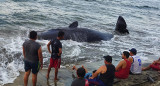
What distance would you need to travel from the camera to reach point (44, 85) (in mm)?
6590

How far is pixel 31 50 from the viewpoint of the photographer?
5852 millimetres

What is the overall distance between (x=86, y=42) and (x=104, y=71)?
7.22 meters

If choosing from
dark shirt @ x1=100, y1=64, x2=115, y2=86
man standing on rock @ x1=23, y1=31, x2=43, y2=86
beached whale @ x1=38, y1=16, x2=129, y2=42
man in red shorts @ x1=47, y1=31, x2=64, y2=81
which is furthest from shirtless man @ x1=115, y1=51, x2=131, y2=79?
beached whale @ x1=38, y1=16, x2=129, y2=42

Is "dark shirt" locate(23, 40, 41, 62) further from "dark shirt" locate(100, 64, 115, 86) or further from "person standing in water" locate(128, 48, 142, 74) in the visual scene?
"person standing in water" locate(128, 48, 142, 74)

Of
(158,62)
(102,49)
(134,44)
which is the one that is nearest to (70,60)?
(102,49)

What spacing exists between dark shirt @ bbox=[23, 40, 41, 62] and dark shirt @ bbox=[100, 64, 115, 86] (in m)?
2.07

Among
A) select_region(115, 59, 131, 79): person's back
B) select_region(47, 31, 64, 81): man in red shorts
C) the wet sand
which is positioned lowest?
the wet sand

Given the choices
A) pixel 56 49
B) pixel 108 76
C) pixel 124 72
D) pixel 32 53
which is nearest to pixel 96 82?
pixel 108 76

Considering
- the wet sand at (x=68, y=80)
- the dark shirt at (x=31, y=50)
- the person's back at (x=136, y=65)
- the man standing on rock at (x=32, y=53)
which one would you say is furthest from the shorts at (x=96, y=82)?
Answer: the person's back at (x=136, y=65)

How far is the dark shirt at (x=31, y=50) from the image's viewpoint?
582cm

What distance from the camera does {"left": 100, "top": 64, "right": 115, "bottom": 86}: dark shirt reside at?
578 centimetres

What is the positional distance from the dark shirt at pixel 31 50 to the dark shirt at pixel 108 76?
2.07 meters

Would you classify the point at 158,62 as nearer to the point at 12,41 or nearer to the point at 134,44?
the point at 134,44

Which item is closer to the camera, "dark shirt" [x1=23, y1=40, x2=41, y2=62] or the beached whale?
"dark shirt" [x1=23, y1=40, x2=41, y2=62]
